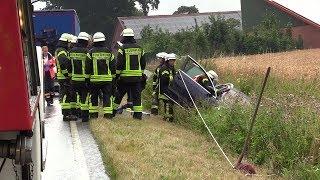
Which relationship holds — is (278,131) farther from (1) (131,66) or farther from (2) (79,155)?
(1) (131,66)

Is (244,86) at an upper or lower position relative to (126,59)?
lower

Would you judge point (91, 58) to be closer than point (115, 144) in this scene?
No

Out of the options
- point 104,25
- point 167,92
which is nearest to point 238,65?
point 167,92

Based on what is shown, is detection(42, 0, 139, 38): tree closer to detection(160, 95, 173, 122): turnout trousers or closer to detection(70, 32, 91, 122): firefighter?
detection(160, 95, 173, 122): turnout trousers

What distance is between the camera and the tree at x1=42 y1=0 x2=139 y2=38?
62844 mm

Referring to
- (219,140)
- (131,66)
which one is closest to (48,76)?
(131,66)

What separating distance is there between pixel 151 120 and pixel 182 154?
4.04m

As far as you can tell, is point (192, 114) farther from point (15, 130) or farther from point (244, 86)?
point (15, 130)

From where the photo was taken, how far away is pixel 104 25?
63.6 meters

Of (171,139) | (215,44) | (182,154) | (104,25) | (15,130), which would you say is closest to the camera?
(15,130)

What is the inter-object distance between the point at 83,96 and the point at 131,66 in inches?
44.8

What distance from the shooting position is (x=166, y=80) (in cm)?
1252

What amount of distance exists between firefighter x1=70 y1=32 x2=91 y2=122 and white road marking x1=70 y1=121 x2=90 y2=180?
1.61 ft

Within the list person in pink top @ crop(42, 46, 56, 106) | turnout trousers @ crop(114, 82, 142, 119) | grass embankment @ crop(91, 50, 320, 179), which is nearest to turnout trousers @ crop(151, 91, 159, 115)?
turnout trousers @ crop(114, 82, 142, 119)
